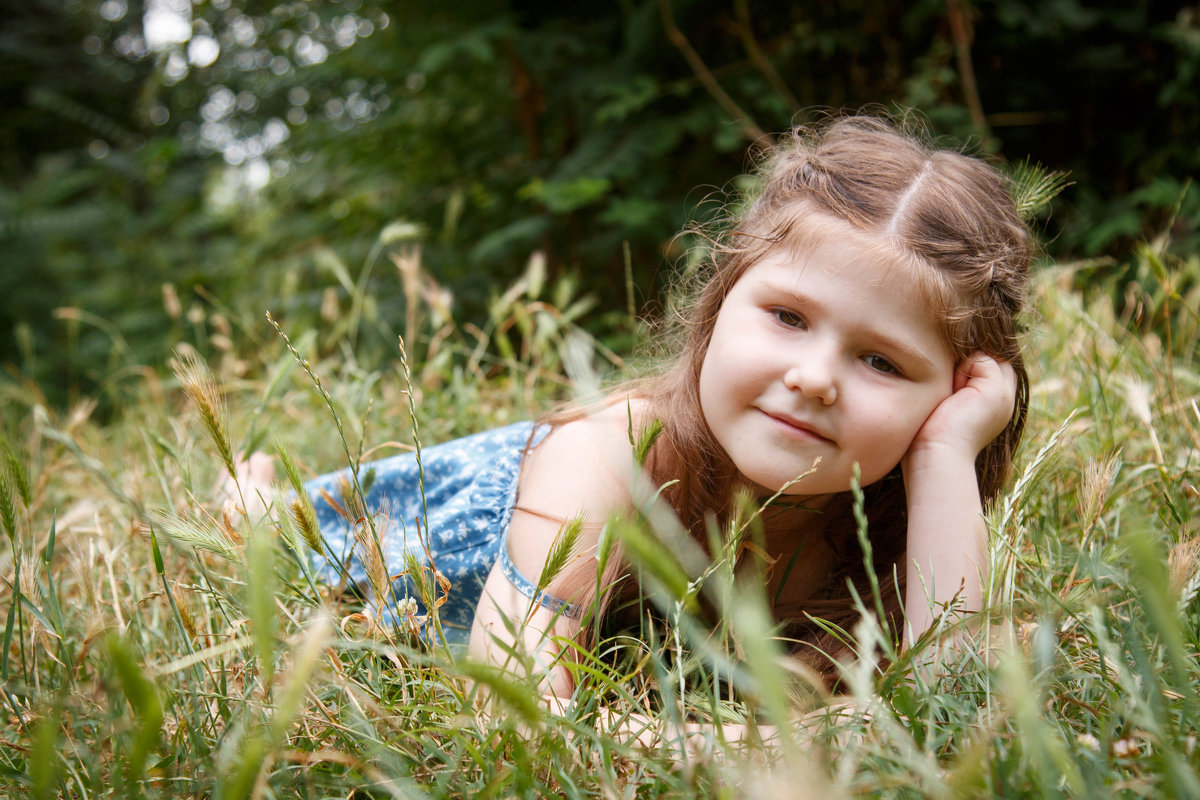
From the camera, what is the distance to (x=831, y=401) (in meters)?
0.93

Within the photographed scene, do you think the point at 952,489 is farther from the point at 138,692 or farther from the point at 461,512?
the point at 138,692

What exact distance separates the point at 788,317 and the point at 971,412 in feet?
0.88

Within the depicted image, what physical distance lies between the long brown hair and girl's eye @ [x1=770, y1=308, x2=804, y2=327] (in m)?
0.10

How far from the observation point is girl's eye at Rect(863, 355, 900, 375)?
98 cm

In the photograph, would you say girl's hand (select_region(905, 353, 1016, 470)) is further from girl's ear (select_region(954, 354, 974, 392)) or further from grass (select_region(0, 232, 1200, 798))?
grass (select_region(0, 232, 1200, 798))

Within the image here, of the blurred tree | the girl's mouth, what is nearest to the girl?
the girl's mouth


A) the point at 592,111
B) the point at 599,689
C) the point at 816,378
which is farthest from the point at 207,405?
the point at 592,111

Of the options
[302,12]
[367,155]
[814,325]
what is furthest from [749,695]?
[302,12]

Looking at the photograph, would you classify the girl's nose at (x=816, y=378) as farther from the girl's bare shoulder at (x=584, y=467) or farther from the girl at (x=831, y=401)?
the girl's bare shoulder at (x=584, y=467)

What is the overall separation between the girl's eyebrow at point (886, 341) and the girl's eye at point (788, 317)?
1.1 inches

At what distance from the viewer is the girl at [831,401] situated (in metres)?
0.96

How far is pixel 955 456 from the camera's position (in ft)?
3.34

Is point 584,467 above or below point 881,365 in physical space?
below

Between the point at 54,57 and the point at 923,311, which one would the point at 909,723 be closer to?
the point at 923,311
